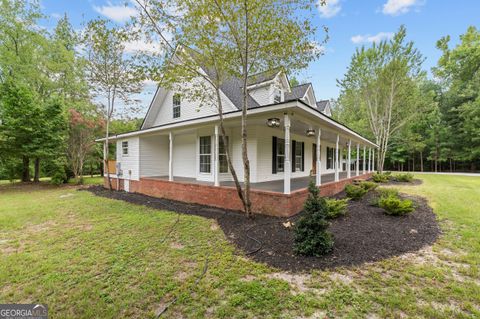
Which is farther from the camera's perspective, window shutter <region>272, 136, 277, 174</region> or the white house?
window shutter <region>272, 136, 277, 174</region>

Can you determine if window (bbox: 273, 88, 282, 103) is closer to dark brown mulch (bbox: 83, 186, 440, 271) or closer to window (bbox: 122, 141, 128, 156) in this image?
dark brown mulch (bbox: 83, 186, 440, 271)

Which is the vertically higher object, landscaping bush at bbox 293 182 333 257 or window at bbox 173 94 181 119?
window at bbox 173 94 181 119

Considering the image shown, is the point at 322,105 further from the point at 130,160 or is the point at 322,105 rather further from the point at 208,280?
the point at 208,280

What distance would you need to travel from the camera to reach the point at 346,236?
4.31 meters

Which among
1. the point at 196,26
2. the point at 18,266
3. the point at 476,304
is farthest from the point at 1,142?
the point at 476,304

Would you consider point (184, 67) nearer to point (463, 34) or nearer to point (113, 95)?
point (113, 95)

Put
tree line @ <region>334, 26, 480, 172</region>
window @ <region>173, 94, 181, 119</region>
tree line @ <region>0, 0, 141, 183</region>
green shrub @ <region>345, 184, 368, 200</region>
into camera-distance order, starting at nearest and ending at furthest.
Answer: green shrub @ <region>345, 184, 368, 200</region> < window @ <region>173, 94, 181, 119</region> < tree line @ <region>0, 0, 141, 183</region> < tree line @ <region>334, 26, 480, 172</region>

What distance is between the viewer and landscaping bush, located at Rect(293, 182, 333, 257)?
3.56m

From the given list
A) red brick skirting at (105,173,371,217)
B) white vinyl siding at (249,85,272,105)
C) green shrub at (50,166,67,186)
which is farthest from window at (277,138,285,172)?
green shrub at (50,166,67,186)

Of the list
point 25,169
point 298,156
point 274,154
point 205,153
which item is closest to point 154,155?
point 205,153

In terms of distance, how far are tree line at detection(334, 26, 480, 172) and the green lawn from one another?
1458 cm

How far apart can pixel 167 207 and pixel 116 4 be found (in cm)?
609

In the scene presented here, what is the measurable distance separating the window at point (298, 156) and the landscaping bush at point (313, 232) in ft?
25.3

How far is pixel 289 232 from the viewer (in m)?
4.67
